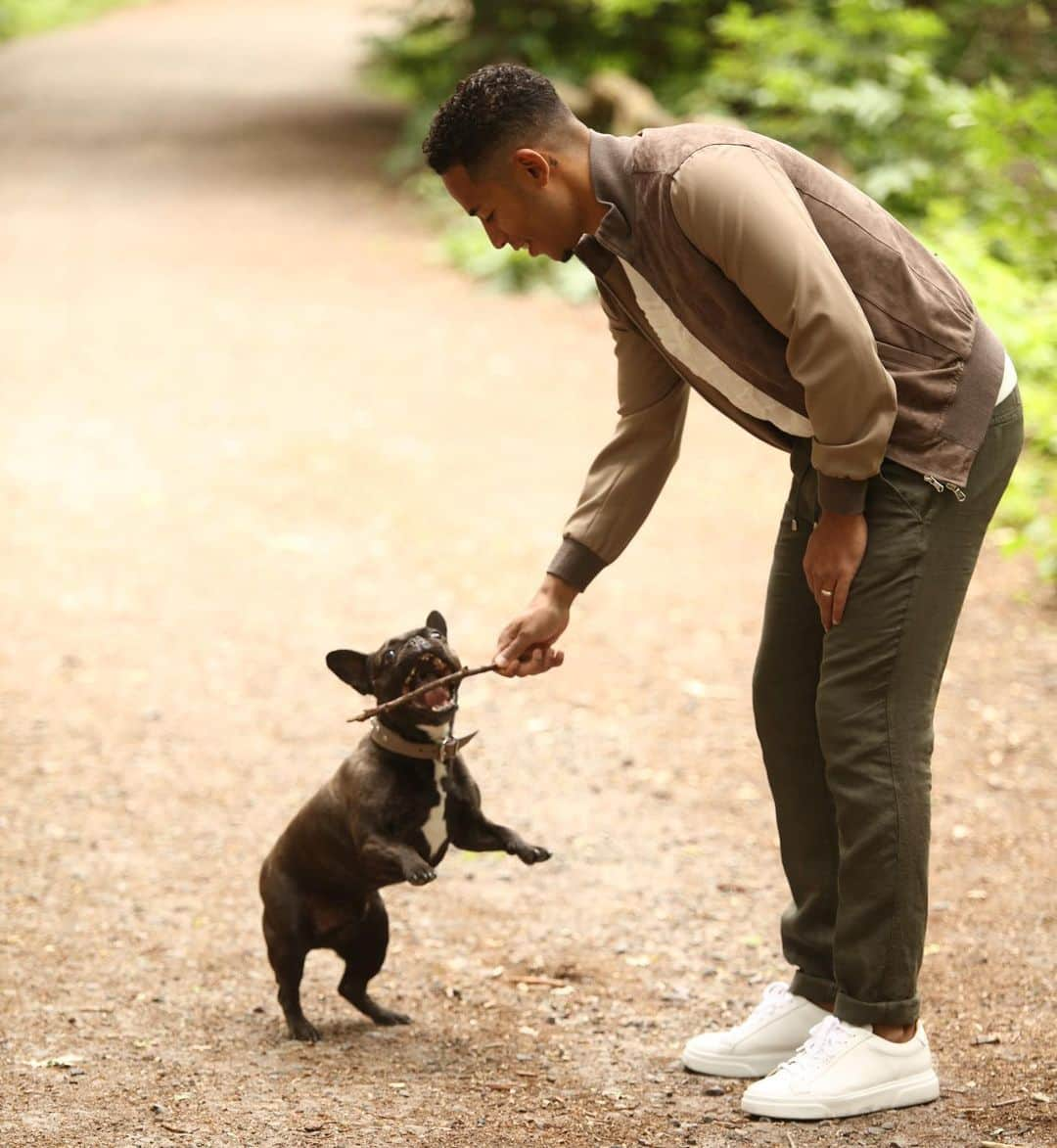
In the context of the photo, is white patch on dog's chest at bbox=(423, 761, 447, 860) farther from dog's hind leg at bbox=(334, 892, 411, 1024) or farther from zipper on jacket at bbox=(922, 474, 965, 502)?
zipper on jacket at bbox=(922, 474, 965, 502)

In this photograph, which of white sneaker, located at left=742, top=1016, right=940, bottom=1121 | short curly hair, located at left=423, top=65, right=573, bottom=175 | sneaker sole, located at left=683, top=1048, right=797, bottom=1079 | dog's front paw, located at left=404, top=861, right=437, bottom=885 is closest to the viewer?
short curly hair, located at left=423, top=65, right=573, bottom=175

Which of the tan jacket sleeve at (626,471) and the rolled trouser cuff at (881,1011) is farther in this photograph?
the tan jacket sleeve at (626,471)

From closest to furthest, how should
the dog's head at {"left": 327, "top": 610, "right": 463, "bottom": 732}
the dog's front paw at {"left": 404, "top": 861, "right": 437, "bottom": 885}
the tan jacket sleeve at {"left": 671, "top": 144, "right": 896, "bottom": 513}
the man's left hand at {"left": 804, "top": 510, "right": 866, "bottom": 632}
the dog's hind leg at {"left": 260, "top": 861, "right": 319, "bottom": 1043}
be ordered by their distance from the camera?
the tan jacket sleeve at {"left": 671, "top": 144, "right": 896, "bottom": 513}
the man's left hand at {"left": 804, "top": 510, "right": 866, "bottom": 632}
the dog's front paw at {"left": 404, "top": 861, "right": 437, "bottom": 885}
the dog's head at {"left": 327, "top": 610, "right": 463, "bottom": 732}
the dog's hind leg at {"left": 260, "top": 861, "right": 319, "bottom": 1043}

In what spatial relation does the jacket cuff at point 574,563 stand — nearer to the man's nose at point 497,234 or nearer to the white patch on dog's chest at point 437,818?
the white patch on dog's chest at point 437,818

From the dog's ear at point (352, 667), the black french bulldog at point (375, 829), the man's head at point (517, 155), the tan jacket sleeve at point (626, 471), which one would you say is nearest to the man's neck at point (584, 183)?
the man's head at point (517, 155)

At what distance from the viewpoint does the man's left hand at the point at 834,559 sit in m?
3.24

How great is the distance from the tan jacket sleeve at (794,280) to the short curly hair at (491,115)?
13.3 inches

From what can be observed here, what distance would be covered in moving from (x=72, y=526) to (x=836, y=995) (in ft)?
21.4

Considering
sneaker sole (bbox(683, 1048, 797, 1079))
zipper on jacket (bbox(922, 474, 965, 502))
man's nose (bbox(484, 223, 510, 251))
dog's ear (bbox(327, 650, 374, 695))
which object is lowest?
sneaker sole (bbox(683, 1048, 797, 1079))

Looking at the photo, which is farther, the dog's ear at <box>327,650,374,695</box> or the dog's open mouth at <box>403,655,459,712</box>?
the dog's ear at <box>327,650,374,695</box>

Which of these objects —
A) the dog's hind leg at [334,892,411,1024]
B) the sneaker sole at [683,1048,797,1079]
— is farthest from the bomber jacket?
the dog's hind leg at [334,892,411,1024]

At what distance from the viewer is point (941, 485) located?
3203 mm

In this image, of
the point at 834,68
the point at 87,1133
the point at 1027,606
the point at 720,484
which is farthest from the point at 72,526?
the point at 834,68

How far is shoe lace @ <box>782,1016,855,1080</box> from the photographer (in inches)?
136
